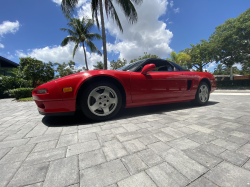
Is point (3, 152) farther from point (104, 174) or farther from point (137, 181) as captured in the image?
point (137, 181)

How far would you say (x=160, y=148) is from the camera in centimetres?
110

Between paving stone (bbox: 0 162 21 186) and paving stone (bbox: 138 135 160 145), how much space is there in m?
1.10

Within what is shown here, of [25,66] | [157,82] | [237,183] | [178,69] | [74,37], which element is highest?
[74,37]

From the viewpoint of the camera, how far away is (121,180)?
0.73 meters

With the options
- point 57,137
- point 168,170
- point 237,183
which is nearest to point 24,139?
point 57,137

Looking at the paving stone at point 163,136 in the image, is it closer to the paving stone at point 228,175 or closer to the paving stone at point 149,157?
the paving stone at point 149,157

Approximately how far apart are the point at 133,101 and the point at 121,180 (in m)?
1.50

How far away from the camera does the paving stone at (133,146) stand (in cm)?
108

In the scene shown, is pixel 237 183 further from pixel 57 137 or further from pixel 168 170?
pixel 57 137

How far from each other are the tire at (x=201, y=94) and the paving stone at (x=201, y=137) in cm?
204

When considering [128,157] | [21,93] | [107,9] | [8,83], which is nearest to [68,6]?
[107,9]

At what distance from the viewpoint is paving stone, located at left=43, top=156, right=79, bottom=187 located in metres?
0.73

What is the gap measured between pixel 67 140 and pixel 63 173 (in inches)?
21.7

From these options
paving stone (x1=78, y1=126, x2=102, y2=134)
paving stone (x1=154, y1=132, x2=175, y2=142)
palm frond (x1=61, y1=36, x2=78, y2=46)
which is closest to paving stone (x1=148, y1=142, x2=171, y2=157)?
paving stone (x1=154, y1=132, x2=175, y2=142)
